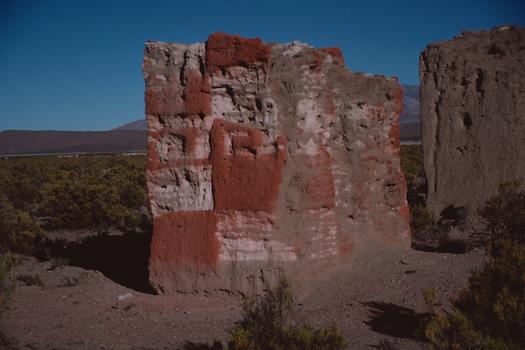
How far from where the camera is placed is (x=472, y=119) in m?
9.80

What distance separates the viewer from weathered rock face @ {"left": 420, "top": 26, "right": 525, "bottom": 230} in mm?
9641

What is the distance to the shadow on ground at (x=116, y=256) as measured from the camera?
25.9 ft

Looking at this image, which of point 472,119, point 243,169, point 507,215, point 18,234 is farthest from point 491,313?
point 18,234

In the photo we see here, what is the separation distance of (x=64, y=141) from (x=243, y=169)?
5148 inches

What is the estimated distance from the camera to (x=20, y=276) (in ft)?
25.7

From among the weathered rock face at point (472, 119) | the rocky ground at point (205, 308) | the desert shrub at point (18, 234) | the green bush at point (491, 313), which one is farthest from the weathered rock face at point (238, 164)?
the desert shrub at point (18, 234)

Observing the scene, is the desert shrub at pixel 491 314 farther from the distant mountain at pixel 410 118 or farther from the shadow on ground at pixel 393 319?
the distant mountain at pixel 410 118

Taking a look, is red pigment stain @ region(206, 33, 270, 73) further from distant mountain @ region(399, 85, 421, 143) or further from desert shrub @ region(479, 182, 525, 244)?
distant mountain @ region(399, 85, 421, 143)

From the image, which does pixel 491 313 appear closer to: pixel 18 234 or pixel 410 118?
pixel 18 234

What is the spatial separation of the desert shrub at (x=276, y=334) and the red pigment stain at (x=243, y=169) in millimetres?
1589

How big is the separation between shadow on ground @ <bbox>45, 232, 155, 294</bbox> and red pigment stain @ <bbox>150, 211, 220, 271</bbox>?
82 centimetres

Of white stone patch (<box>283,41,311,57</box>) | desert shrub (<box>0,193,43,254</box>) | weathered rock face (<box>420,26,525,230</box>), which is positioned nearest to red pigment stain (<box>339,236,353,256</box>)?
white stone patch (<box>283,41,311,57</box>)

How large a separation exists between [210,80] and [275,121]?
106 centimetres

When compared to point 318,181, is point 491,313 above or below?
below
